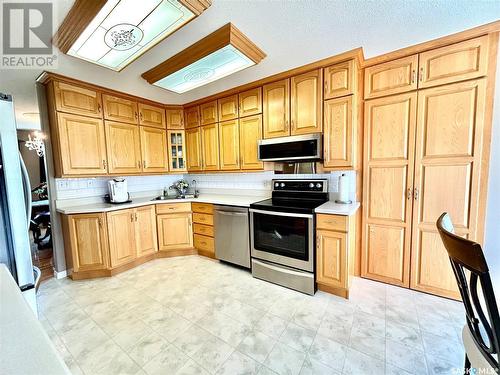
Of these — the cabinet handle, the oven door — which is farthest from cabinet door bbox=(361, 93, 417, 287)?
the oven door

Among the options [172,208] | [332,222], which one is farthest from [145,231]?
[332,222]

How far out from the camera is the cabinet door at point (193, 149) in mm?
3371

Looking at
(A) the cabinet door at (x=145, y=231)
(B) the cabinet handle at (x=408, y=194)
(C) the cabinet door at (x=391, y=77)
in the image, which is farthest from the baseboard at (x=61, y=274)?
(C) the cabinet door at (x=391, y=77)

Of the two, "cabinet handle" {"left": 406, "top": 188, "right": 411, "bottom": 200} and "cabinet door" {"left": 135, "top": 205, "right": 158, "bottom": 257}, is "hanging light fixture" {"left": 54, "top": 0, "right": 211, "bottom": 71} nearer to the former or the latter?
"cabinet door" {"left": 135, "top": 205, "right": 158, "bottom": 257}

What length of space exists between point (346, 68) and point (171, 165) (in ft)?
9.22

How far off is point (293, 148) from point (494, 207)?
1.84m

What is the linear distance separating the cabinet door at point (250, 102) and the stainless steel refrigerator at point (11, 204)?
2.14 meters

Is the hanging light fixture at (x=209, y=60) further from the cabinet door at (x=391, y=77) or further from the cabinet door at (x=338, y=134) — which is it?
the cabinet door at (x=391, y=77)

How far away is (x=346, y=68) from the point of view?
2057mm

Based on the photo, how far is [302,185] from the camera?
8.68ft

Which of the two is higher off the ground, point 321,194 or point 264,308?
point 321,194

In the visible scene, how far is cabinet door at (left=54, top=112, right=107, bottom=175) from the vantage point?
2.37 m

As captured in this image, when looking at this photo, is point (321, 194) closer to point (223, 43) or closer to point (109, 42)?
point (223, 43)

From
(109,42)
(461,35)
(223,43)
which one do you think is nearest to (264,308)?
(223,43)
